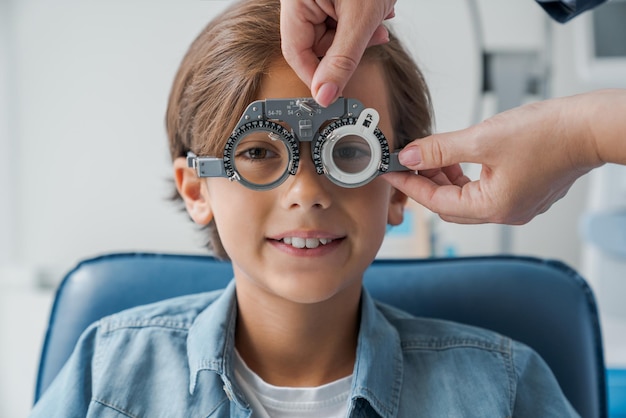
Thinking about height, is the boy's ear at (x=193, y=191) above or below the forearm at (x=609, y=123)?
below

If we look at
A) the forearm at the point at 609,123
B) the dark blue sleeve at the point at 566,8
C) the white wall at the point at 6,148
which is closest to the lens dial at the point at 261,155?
the forearm at the point at 609,123

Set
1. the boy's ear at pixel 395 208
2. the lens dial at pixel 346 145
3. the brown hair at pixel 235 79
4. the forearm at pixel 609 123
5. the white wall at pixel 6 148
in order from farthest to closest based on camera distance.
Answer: the white wall at pixel 6 148
the boy's ear at pixel 395 208
the brown hair at pixel 235 79
the lens dial at pixel 346 145
the forearm at pixel 609 123

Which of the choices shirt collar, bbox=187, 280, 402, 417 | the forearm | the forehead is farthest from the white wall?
the forearm

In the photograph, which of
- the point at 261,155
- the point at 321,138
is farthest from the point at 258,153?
the point at 321,138

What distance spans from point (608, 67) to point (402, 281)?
1.10m

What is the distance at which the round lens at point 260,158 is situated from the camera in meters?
1.01

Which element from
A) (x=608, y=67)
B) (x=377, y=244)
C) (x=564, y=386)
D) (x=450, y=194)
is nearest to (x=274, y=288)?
(x=377, y=244)

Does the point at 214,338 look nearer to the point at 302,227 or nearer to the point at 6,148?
the point at 302,227

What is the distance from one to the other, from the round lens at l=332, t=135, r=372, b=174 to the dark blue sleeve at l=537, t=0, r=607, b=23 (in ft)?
1.39

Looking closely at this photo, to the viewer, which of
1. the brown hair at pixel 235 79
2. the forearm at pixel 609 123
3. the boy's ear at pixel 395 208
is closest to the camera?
the forearm at pixel 609 123

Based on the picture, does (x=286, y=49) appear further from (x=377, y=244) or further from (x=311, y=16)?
(x=377, y=244)

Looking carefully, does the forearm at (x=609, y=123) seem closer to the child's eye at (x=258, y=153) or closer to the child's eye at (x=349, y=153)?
the child's eye at (x=349, y=153)

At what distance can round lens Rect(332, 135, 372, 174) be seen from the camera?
0.96m

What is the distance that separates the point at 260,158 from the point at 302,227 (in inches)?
4.2
